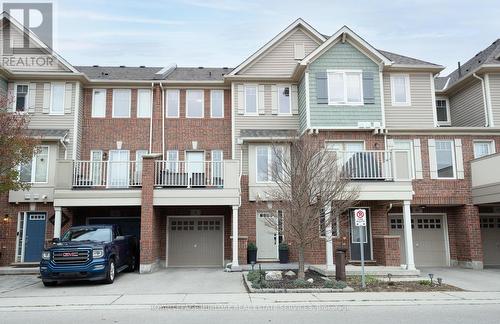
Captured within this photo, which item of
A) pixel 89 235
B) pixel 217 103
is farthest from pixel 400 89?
pixel 89 235

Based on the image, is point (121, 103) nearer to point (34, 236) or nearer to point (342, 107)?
point (34, 236)

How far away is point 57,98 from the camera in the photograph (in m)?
20.6

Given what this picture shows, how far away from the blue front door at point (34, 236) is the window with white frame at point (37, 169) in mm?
1540

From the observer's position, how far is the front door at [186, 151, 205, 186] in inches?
719

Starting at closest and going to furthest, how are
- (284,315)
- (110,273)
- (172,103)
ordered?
(284,315) → (110,273) → (172,103)

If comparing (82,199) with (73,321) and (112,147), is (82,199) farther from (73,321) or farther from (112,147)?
(73,321)

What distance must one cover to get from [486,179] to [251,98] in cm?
1092

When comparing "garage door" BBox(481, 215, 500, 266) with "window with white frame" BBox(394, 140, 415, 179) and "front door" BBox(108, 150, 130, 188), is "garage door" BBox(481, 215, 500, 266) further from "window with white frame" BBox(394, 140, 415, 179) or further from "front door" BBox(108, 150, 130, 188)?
"front door" BBox(108, 150, 130, 188)

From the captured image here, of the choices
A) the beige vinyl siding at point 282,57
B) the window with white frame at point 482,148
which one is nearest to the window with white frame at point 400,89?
the window with white frame at point 482,148

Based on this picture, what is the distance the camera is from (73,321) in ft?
29.5

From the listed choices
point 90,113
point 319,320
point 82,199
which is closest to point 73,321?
point 319,320

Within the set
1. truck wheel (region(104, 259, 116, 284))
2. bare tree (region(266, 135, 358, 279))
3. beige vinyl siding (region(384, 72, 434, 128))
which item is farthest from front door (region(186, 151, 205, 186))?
beige vinyl siding (region(384, 72, 434, 128))

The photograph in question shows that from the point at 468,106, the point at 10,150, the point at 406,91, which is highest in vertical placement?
the point at 406,91

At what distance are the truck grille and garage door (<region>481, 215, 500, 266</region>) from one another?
1755 centimetres
